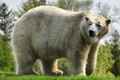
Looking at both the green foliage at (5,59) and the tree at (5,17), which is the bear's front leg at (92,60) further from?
the tree at (5,17)

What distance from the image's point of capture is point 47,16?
16453 millimetres

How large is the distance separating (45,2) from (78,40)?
97.6 feet

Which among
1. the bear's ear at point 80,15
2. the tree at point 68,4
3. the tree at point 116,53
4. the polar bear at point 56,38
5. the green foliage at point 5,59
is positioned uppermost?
the bear's ear at point 80,15

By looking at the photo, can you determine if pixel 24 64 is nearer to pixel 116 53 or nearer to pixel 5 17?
pixel 116 53

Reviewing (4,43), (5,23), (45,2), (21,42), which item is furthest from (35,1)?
(5,23)

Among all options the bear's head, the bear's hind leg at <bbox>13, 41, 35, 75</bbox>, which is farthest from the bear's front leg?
the bear's hind leg at <bbox>13, 41, 35, 75</bbox>

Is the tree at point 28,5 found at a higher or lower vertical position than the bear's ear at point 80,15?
lower

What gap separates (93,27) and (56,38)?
1.54 meters

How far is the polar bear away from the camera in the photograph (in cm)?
1500

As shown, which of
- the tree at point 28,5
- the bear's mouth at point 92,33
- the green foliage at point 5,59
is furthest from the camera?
the green foliage at point 5,59

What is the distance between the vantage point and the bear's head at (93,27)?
1475 cm

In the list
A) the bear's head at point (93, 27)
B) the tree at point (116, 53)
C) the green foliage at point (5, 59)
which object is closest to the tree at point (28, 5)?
the green foliage at point (5, 59)

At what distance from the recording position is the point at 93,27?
1468 centimetres

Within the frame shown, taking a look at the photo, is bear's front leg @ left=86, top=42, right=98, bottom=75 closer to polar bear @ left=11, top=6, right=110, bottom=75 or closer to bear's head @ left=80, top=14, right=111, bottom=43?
polar bear @ left=11, top=6, right=110, bottom=75
